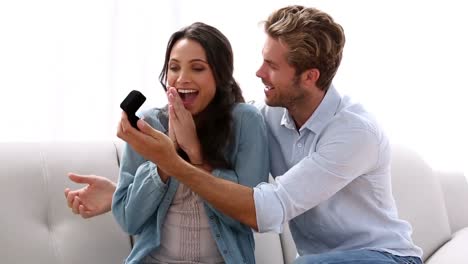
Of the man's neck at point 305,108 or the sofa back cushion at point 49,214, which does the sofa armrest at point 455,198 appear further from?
the sofa back cushion at point 49,214

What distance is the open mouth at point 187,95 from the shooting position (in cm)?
181

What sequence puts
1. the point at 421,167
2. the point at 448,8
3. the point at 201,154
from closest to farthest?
the point at 201,154, the point at 421,167, the point at 448,8

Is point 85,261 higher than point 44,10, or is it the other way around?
point 44,10

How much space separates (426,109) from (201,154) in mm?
1652

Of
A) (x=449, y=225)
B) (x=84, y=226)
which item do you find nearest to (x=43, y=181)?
(x=84, y=226)

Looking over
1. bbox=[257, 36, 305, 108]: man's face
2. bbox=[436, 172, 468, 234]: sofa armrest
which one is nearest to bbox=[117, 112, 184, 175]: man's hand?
bbox=[257, 36, 305, 108]: man's face

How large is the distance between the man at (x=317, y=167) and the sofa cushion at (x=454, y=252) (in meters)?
0.34

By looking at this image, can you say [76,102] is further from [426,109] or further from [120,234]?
[426,109]

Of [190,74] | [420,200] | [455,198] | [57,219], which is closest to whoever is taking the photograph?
[190,74]

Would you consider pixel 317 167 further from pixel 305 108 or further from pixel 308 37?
pixel 308 37

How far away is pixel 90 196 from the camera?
6.03 ft

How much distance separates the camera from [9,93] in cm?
235

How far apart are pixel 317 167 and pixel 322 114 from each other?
18 cm

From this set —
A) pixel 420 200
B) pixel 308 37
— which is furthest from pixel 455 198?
pixel 308 37
